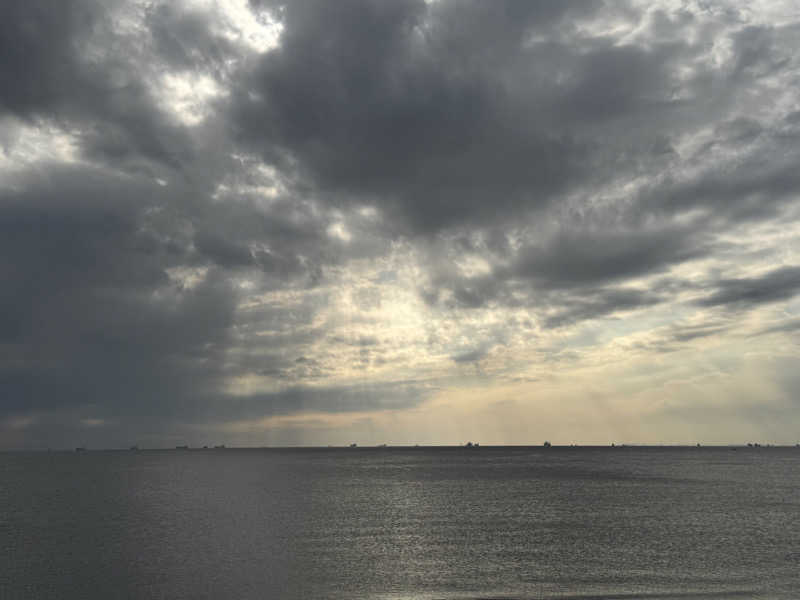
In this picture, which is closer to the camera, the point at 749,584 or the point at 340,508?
the point at 749,584

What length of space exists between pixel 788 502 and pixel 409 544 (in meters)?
77.5

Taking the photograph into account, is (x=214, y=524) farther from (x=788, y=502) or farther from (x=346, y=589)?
(x=788, y=502)

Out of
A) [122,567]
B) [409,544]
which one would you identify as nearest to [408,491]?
[409,544]

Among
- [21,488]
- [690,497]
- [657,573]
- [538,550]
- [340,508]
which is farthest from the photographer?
[21,488]

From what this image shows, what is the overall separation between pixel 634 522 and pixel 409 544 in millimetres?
32822

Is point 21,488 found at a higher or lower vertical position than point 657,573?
higher

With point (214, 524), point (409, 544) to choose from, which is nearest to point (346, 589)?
point (409, 544)

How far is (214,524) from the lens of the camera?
2977 inches

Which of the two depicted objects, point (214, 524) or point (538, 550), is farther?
point (214, 524)

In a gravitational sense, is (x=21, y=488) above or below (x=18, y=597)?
above

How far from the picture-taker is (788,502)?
98.9m

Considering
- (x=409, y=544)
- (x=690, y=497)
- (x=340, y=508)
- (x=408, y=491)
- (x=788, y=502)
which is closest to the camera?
(x=409, y=544)

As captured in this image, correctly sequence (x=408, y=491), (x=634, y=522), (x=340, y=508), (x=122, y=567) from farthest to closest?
(x=408, y=491) → (x=340, y=508) → (x=634, y=522) → (x=122, y=567)

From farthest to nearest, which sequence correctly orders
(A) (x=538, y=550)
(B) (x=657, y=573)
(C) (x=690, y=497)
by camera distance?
(C) (x=690, y=497) < (A) (x=538, y=550) < (B) (x=657, y=573)
